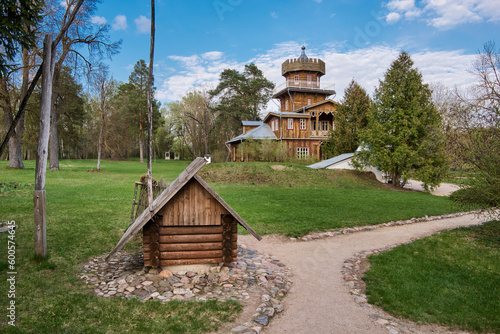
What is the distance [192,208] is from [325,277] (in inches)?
144

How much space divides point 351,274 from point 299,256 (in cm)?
175

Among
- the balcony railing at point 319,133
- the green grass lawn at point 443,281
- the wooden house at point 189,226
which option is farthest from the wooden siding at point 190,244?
the balcony railing at point 319,133

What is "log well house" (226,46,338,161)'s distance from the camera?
131 ft

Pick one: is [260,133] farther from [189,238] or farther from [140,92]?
[189,238]

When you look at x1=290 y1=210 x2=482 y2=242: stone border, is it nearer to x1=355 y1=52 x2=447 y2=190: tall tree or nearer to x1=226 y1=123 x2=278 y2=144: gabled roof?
x1=355 y1=52 x2=447 y2=190: tall tree

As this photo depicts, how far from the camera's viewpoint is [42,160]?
7.46 m

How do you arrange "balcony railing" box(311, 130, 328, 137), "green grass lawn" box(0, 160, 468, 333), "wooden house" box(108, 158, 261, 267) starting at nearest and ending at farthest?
"green grass lawn" box(0, 160, 468, 333), "wooden house" box(108, 158, 261, 267), "balcony railing" box(311, 130, 328, 137)

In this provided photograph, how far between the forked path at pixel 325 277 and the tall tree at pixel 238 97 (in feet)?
137

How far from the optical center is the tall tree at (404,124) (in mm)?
25125

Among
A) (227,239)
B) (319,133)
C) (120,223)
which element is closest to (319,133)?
(319,133)

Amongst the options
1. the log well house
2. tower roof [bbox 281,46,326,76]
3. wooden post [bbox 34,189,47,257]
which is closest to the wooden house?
wooden post [bbox 34,189,47,257]

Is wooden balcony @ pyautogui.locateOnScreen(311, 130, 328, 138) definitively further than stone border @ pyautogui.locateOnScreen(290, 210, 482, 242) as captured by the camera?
Yes

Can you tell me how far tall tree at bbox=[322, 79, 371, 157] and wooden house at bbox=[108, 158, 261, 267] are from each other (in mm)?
30100

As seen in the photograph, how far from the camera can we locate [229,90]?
54.6m
